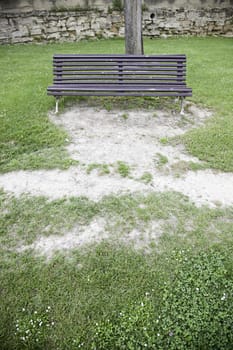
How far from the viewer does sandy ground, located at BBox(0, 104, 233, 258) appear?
274 cm

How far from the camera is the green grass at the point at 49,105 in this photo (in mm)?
3938

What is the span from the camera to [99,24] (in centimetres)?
1173

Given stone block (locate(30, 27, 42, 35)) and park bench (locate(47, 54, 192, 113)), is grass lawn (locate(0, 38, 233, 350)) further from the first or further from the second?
stone block (locate(30, 27, 42, 35))

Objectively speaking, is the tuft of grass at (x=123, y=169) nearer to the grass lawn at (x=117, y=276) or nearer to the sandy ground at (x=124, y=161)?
the sandy ground at (x=124, y=161)

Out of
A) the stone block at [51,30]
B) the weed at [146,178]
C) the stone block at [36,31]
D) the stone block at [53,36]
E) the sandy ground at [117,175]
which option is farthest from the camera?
the stone block at [53,36]

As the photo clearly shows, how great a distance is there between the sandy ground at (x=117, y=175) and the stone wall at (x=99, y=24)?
8236 millimetres

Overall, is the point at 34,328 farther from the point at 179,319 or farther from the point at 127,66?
the point at 127,66

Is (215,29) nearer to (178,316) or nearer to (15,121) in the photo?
(15,121)

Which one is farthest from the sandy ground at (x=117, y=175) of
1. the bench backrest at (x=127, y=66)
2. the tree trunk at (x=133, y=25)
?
the tree trunk at (x=133, y=25)

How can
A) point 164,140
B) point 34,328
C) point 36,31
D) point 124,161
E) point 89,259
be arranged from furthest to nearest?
1. point 36,31
2. point 164,140
3. point 124,161
4. point 89,259
5. point 34,328

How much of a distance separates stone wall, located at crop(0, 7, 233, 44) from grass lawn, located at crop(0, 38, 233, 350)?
923 cm

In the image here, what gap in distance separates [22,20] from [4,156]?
30.3 ft

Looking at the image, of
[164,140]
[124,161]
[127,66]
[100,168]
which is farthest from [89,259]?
[127,66]

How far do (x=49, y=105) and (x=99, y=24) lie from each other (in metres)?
8.01
